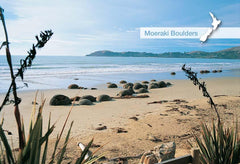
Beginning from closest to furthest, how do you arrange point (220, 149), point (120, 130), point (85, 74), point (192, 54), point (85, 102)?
1. point (220, 149)
2. point (120, 130)
3. point (85, 102)
4. point (85, 74)
5. point (192, 54)

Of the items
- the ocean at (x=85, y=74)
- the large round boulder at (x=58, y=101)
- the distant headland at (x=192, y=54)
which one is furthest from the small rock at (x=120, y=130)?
the distant headland at (x=192, y=54)

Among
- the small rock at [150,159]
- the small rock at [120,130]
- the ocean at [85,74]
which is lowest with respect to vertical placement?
the ocean at [85,74]

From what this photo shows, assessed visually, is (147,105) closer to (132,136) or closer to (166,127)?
(166,127)

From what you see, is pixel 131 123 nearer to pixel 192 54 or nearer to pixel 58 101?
pixel 58 101

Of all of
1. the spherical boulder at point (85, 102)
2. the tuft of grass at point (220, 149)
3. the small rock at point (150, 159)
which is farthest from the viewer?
the spherical boulder at point (85, 102)

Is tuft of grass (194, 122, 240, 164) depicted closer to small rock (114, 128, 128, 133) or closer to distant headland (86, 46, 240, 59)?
small rock (114, 128, 128, 133)

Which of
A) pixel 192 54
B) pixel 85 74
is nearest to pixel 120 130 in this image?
pixel 85 74

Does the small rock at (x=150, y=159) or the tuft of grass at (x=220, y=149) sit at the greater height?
the tuft of grass at (x=220, y=149)

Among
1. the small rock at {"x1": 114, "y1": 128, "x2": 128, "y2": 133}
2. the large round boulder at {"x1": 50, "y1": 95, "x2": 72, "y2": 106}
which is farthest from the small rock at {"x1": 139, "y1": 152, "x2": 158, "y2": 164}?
the large round boulder at {"x1": 50, "y1": 95, "x2": 72, "y2": 106}

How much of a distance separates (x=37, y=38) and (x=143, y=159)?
388 cm

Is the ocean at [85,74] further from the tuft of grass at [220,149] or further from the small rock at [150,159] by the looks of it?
the small rock at [150,159]

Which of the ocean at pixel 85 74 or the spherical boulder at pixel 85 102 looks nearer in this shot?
the spherical boulder at pixel 85 102

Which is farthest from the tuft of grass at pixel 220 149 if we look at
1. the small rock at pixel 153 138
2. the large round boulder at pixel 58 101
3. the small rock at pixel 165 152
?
the large round boulder at pixel 58 101

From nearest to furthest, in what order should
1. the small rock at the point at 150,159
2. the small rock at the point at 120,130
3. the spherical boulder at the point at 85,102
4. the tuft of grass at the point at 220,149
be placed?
the tuft of grass at the point at 220,149 → the small rock at the point at 150,159 → the small rock at the point at 120,130 → the spherical boulder at the point at 85,102
